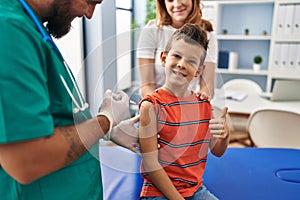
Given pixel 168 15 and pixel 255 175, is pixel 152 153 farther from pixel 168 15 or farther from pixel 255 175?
pixel 255 175

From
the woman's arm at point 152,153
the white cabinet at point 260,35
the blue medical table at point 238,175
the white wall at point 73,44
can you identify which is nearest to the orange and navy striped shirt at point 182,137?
the woman's arm at point 152,153

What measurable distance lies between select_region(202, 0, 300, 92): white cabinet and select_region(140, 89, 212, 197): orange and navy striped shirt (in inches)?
105

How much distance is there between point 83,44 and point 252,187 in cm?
165

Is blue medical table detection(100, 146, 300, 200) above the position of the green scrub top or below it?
below

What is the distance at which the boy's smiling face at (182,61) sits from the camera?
840 millimetres

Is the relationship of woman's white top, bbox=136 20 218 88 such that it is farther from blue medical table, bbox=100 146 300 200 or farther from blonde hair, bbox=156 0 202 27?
blue medical table, bbox=100 146 300 200

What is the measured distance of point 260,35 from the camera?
3578 mm

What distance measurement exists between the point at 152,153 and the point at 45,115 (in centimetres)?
40

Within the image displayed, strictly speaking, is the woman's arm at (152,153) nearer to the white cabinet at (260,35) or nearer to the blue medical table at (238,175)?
the blue medical table at (238,175)

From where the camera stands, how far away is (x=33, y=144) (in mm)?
534

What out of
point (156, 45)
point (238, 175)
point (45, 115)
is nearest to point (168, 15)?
point (156, 45)

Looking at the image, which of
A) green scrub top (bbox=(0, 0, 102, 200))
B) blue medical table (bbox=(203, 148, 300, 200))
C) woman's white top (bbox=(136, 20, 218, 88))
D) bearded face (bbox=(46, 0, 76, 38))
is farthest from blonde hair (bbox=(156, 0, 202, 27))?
blue medical table (bbox=(203, 148, 300, 200))

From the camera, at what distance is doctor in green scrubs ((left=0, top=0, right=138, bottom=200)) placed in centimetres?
51

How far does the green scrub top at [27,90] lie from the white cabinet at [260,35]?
2.97 metres
